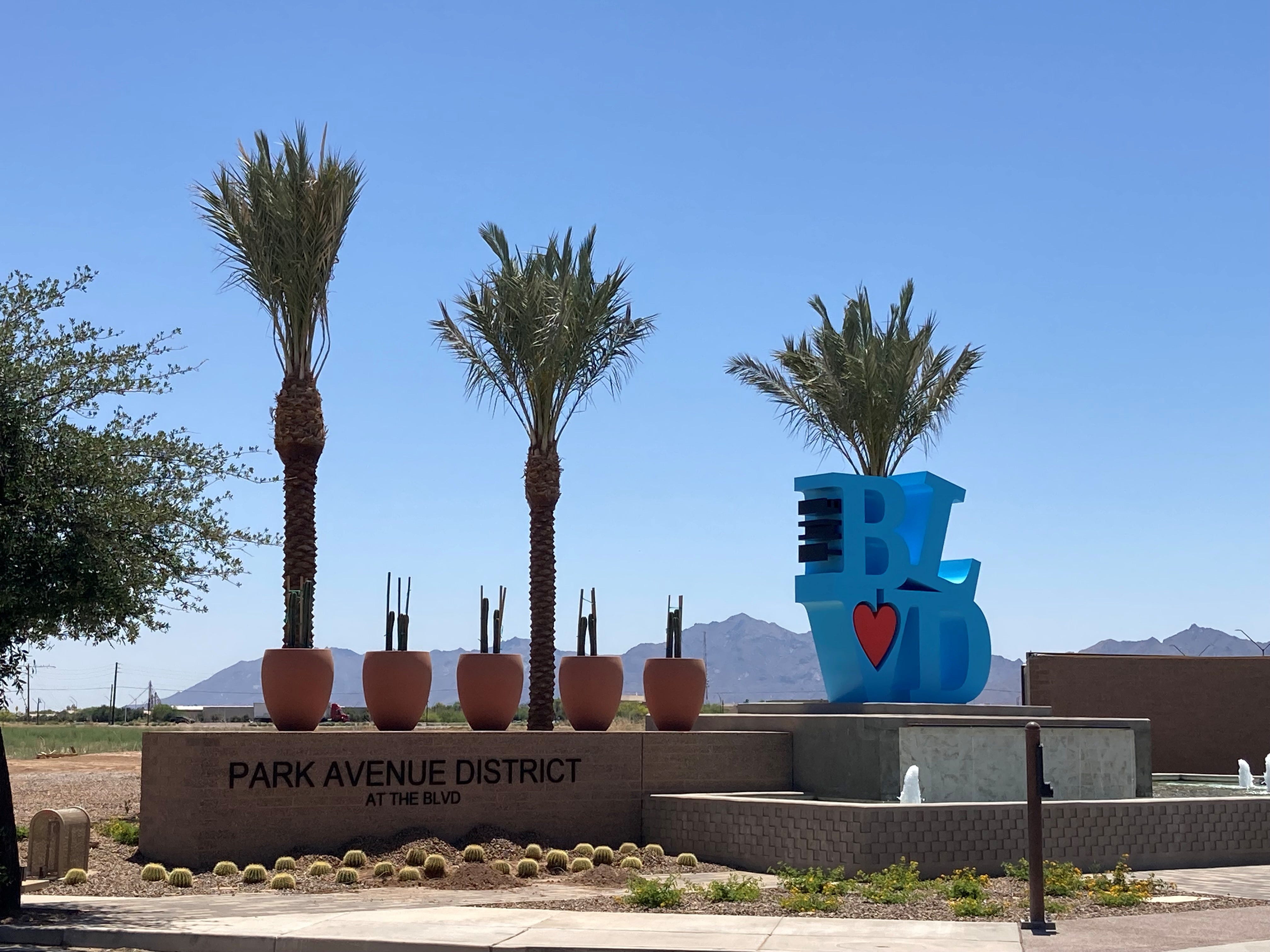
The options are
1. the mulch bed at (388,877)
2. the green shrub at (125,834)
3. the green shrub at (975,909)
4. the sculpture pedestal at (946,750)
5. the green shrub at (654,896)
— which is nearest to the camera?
the green shrub at (975,909)

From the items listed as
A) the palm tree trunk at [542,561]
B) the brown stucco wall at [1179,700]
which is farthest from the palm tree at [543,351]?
the brown stucco wall at [1179,700]

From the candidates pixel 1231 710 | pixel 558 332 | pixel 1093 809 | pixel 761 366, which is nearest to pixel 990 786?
pixel 1093 809

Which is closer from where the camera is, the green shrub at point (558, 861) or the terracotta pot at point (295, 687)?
the green shrub at point (558, 861)

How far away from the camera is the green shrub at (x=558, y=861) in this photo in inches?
697

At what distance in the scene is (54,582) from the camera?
14.1m

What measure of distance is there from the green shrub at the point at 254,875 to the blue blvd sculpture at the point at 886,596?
10649 millimetres

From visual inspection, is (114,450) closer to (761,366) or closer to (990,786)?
(990,786)

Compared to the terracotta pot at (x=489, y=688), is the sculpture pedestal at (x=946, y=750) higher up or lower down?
lower down

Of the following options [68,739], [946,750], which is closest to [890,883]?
[946,750]

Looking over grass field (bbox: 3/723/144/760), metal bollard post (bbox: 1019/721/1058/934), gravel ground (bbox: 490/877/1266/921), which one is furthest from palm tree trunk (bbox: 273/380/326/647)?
grass field (bbox: 3/723/144/760)

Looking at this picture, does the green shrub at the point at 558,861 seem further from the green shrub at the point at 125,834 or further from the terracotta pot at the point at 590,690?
the green shrub at the point at 125,834

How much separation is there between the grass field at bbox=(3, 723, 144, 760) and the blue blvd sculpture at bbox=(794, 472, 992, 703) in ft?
73.2

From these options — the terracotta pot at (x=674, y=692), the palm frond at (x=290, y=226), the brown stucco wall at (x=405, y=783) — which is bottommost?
the brown stucco wall at (x=405, y=783)

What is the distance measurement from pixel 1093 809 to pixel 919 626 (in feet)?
21.2
